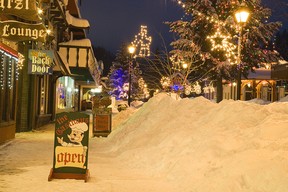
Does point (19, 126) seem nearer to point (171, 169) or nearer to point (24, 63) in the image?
point (24, 63)

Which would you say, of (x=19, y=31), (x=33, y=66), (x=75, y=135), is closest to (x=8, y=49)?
(x=19, y=31)

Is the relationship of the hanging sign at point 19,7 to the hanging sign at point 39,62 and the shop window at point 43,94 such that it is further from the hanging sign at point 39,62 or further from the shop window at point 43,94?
the shop window at point 43,94

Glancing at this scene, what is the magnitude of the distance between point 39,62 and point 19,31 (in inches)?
357

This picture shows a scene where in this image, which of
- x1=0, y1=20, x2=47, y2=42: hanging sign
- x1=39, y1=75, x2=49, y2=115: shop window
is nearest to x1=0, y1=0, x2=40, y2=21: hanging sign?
x1=0, y1=20, x2=47, y2=42: hanging sign

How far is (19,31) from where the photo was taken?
11.8m

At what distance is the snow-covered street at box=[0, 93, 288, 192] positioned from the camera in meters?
7.48

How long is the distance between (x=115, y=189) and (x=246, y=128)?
3314 millimetres

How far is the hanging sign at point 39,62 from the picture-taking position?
20.6 m

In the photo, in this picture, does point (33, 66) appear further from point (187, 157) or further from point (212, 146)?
point (212, 146)

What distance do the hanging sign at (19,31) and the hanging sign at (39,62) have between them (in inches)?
343

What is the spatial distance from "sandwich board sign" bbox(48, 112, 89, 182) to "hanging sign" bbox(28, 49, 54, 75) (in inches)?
470

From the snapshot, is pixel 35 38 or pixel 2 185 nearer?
pixel 2 185

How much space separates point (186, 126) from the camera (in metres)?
12.1

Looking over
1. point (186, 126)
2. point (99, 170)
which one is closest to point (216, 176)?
point (99, 170)
